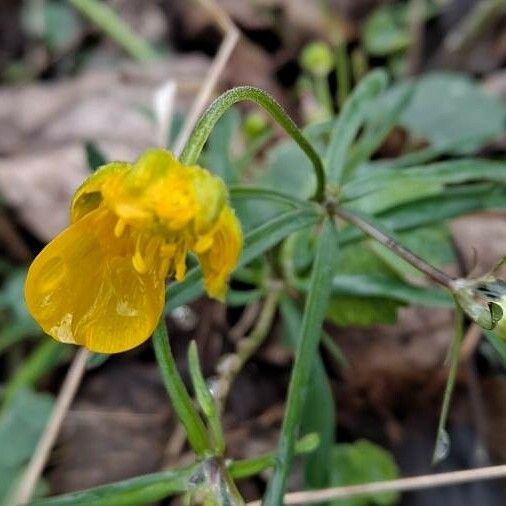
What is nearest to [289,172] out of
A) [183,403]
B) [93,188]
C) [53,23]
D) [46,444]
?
[46,444]

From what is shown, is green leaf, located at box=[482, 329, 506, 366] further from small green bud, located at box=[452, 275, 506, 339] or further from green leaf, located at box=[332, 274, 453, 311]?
green leaf, located at box=[332, 274, 453, 311]

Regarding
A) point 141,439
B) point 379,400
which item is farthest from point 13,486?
point 379,400

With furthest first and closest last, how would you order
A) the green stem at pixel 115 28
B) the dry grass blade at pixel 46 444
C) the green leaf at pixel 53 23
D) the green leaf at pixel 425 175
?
1. the green leaf at pixel 53 23
2. the green stem at pixel 115 28
3. the dry grass blade at pixel 46 444
4. the green leaf at pixel 425 175

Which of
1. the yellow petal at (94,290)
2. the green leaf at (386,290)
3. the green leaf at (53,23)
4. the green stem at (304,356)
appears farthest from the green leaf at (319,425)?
the green leaf at (53,23)

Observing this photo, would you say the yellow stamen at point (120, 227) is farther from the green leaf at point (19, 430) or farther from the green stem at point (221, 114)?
the green leaf at point (19, 430)

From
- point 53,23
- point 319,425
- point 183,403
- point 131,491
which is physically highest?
point 53,23

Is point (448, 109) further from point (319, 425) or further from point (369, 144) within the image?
point (319, 425)

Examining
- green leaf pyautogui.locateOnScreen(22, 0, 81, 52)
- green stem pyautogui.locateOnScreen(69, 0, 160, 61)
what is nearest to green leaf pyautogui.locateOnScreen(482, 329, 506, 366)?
green stem pyautogui.locateOnScreen(69, 0, 160, 61)
